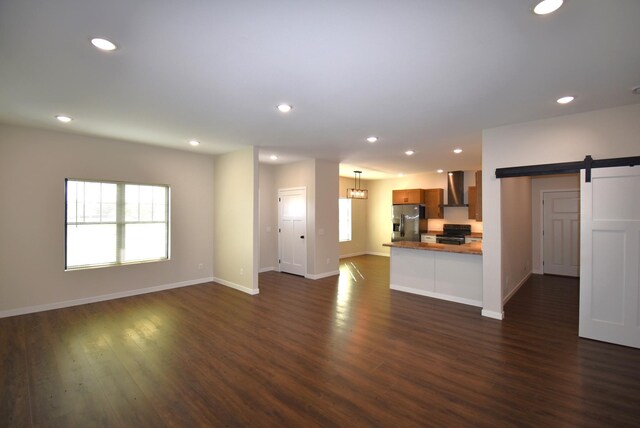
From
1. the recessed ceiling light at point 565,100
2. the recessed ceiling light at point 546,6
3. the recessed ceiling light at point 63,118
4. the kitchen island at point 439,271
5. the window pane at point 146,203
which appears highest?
→ the recessed ceiling light at point 63,118

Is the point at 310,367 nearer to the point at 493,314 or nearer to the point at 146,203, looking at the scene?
the point at 493,314

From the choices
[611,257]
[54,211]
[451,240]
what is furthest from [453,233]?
[54,211]

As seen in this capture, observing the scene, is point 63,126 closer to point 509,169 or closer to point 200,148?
point 200,148

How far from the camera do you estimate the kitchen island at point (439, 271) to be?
4719 millimetres

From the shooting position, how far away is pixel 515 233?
17.5ft

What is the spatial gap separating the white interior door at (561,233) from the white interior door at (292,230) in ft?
19.6

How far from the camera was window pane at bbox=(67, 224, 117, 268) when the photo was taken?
4715 mm

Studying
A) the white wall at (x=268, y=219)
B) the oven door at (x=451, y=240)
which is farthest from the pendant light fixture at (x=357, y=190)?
the oven door at (x=451, y=240)

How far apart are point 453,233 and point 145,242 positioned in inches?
302

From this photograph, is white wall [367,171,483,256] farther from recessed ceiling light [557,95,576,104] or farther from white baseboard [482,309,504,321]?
recessed ceiling light [557,95,576,104]

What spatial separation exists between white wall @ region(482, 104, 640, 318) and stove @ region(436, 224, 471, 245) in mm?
3471

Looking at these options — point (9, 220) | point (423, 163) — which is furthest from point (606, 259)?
point (9, 220)

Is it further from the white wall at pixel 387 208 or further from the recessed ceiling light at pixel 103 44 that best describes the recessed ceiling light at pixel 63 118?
the white wall at pixel 387 208

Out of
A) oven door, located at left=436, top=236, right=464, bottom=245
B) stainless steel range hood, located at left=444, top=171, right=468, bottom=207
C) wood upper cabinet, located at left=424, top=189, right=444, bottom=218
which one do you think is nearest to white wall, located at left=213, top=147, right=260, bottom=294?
oven door, located at left=436, top=236, right=464, bottom=245
